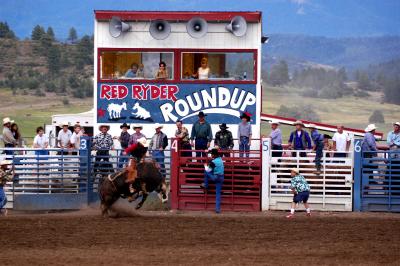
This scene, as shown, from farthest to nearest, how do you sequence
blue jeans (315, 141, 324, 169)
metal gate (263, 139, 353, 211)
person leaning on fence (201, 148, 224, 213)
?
metal gate (263, 139, 353, 211) < blue jeans (315, 141, 324, 169) < person leaning on fence (201, 148, 224, 213)

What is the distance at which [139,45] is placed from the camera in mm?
24141

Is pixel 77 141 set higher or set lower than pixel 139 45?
lower

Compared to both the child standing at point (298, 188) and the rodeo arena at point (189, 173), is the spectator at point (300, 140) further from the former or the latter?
the child standing at point (298, 188)

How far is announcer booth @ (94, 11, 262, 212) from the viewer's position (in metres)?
23.9

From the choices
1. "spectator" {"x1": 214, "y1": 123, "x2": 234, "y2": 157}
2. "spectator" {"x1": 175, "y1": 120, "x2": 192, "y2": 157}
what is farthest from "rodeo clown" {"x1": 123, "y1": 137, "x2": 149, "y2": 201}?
"spectator" {"x1": 214, "y1": 123, "x2": 234, "y2": 157}

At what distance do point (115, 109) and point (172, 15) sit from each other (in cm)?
257

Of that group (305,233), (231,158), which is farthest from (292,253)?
(231,158)

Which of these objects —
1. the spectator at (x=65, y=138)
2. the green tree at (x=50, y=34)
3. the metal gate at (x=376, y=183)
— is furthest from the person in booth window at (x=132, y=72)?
the green tree at (x=50, y=34)

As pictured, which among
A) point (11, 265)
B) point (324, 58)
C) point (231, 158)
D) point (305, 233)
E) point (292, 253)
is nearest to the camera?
point (11, 265)

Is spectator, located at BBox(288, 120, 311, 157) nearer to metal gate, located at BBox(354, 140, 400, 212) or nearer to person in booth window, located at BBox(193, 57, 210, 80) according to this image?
metal gate, located at BBox(354, 140, 400, 212)

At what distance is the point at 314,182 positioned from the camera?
21.8 meters

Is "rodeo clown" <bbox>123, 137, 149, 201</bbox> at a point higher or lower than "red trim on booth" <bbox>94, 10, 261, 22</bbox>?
lower

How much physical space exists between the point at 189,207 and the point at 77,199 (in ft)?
7.98

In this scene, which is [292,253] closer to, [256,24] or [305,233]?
[305,233]
